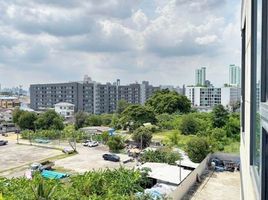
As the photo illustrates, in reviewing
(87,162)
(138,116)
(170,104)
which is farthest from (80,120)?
(87,162)

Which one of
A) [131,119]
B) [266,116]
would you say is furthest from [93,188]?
[131,119]

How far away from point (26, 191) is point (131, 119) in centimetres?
2316

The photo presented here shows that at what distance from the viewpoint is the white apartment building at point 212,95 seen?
57.9m

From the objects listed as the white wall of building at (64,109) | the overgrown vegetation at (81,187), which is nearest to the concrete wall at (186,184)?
the overgrown vegetation at (81,187)

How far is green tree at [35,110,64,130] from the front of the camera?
31453mm

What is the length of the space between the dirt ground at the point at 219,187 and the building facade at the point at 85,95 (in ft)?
135

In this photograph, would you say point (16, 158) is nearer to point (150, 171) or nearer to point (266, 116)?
point (150, 171)

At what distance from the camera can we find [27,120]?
108 feet

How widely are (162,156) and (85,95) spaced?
3805 cm

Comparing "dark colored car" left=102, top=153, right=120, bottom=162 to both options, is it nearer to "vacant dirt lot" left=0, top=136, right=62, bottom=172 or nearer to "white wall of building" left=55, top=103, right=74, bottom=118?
"vacant dirt lot" left=0, top=136, right=62, bottom=172

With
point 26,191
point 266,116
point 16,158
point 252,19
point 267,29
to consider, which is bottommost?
point 16,158

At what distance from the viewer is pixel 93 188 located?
918 centimetres

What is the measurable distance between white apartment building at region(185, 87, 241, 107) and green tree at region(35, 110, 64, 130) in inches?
1382

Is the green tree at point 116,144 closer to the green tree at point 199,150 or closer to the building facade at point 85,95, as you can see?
the green tree at point 199,150
